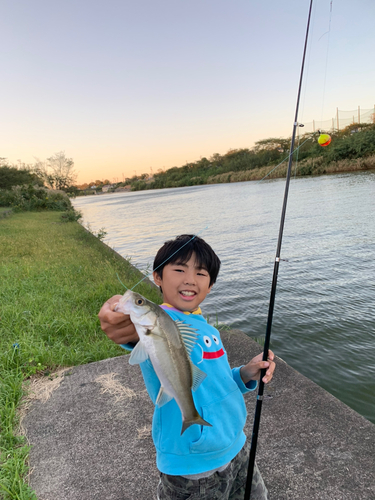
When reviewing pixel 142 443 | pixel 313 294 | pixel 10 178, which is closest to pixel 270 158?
pixel 10 178

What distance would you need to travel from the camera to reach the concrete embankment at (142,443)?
81.9 inches

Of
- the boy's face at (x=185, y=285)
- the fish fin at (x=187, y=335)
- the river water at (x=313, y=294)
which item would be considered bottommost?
the river water at (x=313, y=294)

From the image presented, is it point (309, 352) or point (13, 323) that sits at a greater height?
point (13, 323)

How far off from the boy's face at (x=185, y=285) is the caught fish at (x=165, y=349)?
1.03 feet

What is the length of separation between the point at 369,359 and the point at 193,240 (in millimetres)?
3812

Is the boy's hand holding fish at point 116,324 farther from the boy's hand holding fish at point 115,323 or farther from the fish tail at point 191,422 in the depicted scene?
the fish tail at point 191,422

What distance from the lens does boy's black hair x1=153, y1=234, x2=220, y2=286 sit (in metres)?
1.75

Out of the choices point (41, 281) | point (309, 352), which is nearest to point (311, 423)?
point (309, 352)

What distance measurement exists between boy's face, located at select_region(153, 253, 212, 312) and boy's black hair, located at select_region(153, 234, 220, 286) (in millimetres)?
25

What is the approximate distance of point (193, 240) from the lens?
5.91ft

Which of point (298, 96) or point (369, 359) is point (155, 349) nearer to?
point (298, 96)

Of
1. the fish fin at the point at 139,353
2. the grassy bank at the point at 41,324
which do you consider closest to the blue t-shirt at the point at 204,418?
the fish fin at the point at 139,353

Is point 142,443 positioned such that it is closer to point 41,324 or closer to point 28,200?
point 41,324

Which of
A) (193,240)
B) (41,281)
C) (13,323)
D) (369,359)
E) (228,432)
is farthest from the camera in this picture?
(41,281)
